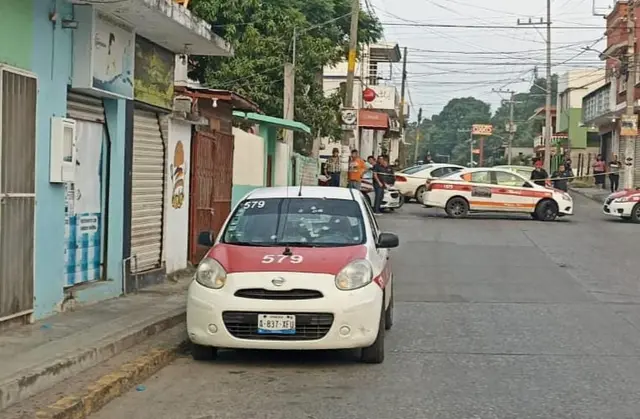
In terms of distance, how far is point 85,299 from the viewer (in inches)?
446

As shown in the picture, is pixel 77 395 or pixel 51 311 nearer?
pixel 77 395

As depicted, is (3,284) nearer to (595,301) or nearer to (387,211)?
(595,301)

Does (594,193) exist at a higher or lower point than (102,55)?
lower

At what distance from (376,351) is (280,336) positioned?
0.99 metres

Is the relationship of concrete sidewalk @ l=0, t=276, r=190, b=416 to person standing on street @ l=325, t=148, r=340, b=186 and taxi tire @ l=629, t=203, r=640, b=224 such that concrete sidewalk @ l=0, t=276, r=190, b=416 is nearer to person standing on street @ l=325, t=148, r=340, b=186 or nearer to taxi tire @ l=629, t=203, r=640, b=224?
taxi tire @ l=629, t=203, r=640, b=224

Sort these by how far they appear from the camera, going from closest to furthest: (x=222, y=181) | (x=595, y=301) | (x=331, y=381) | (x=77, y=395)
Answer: (x=77, y=395)
(x=331, y=381)
(x=595, y=301)
(x=222, y=181)

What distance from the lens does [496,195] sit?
27.7m

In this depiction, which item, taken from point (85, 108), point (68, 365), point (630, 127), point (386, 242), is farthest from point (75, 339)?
point (630, 127)

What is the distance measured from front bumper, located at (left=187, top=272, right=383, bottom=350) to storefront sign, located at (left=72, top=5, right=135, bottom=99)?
354 centimetres

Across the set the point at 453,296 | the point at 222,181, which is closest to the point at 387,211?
the point at 222,181

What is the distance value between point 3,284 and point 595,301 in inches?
327

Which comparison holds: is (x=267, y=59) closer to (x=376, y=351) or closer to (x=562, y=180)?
(x=562, y=180)

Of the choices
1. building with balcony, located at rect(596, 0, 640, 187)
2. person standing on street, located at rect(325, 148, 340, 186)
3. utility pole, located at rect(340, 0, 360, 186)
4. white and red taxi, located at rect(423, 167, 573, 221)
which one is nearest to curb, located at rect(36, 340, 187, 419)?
white and red taxi, located at rect(423, 167, 573, 221)

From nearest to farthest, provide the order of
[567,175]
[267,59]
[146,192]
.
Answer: [146,192], [267,59], [567,175]
